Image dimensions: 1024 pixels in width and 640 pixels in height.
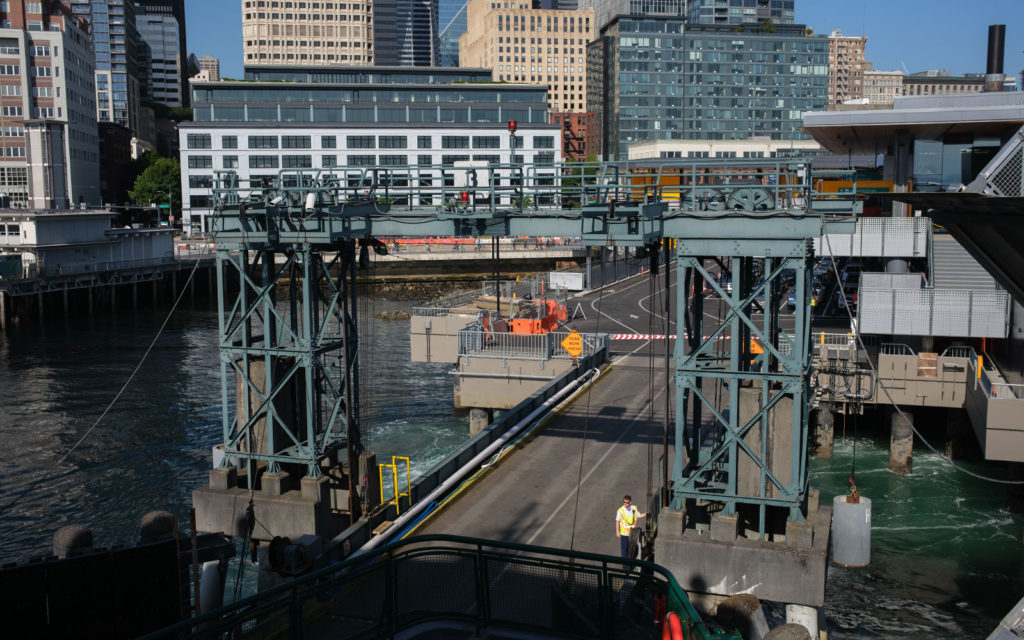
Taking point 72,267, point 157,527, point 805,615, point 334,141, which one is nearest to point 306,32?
point 334,141

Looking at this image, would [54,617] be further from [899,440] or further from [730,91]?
[730,91]

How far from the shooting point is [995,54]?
54719 millimetres

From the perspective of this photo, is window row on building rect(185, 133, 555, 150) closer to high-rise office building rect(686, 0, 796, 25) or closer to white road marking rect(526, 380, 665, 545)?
white road marking rect(526, 380, 665, 545)

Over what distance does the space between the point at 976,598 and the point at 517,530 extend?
38.5ft

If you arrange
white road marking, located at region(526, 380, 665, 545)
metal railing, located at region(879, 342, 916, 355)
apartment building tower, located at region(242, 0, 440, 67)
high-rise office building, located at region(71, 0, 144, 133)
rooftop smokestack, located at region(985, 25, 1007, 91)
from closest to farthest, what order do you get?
white road marking, located at region(526, 380, 665, 545)
metal railing, located at region(879, 342, 916, 355)
rooftop smokestack, located at region(985, 25, 1007, 91)
high-rise office building, located at region(71, 0, 144, 133)
apartment building tower, located at region(242, 0, 440, 67)

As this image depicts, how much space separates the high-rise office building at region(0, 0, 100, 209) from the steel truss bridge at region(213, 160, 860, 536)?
97.2 meters

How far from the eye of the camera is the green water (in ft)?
69.2

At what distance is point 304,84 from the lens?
106 m

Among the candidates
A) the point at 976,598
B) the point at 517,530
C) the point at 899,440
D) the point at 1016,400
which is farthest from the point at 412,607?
the point at 899,440

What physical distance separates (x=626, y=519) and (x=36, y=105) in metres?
109

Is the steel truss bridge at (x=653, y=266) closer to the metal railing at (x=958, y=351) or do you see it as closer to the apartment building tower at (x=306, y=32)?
the metal railing at (x=958, y=351)

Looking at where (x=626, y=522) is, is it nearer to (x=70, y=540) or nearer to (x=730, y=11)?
(x=70, y=540)

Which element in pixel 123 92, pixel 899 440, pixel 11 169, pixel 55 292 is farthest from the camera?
pixel 123 92

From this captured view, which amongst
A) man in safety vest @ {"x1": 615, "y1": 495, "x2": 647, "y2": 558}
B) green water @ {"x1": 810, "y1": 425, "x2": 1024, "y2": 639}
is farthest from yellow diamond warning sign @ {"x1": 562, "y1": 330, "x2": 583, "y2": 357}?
man in safety vest @ {"x1": 615, "y1": 495, "x2": 647, "y2": 558}
